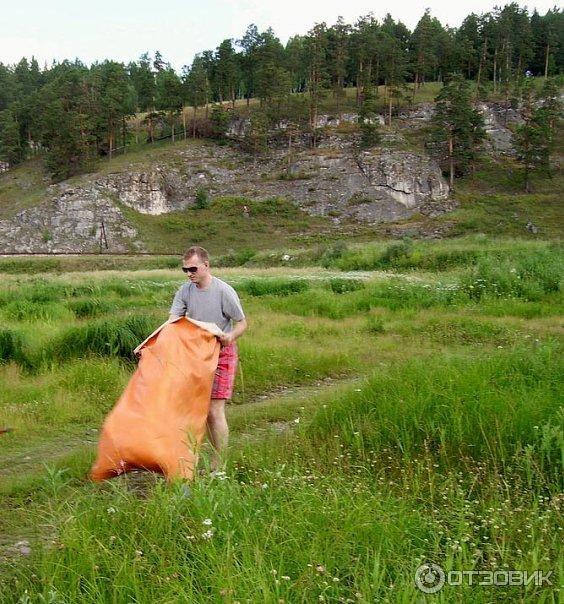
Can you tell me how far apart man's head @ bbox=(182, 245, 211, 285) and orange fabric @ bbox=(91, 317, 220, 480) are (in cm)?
51

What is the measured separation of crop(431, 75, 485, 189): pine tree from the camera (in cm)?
7281

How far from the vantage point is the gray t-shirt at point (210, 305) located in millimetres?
6125

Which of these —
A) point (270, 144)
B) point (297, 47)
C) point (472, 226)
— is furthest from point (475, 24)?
point (472, 226)

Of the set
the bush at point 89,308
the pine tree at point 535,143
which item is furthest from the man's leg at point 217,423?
the pine tree at point 535,143

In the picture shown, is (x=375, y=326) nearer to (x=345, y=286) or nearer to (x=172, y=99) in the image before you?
(x=345, y=286)

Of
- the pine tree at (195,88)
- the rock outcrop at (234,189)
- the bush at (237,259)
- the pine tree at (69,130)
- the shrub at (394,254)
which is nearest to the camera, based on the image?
the shrub at (394,254)

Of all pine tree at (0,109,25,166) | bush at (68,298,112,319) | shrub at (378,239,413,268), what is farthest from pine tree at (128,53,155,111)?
bush at (68,298,112,319)

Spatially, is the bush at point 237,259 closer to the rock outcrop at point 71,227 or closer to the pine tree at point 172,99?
the rock outcrop at point 71,227

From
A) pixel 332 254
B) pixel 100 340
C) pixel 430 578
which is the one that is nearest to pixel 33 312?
pixel 100 340

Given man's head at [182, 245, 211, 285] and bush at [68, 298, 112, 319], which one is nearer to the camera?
man's head at [182, 245, 211, 285]

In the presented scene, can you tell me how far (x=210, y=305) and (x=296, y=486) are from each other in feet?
8.00

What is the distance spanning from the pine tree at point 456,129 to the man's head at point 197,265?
71827 mm

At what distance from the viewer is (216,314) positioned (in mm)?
6145

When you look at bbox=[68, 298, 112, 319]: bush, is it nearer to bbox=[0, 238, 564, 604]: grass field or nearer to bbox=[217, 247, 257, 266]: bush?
bbox=[0, 238, 564, 604]: grass field
